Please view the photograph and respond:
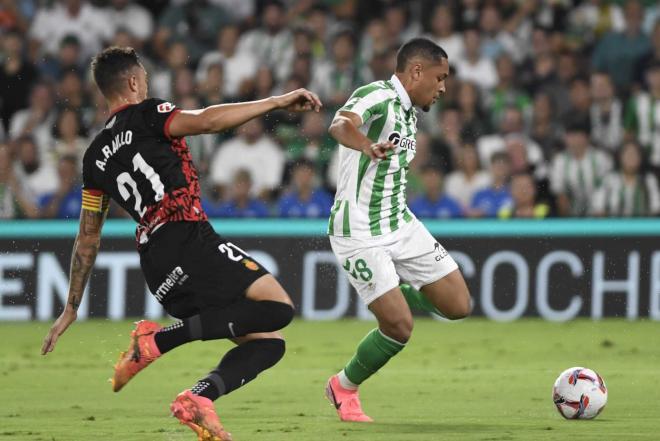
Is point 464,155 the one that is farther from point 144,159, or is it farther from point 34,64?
point 144,159

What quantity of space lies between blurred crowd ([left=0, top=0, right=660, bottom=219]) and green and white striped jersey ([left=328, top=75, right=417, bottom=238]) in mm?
5895

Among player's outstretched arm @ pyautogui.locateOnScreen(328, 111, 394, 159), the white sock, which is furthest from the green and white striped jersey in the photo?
the white sock

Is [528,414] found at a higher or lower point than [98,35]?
lower

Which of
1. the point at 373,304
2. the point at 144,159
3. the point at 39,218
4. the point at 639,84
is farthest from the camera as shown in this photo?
the point at 639,84

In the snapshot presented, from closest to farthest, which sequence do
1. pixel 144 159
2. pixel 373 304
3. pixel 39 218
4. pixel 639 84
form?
pixel 144 159 → pixel 373 304 → pixel 39 218 → pixel 639 84

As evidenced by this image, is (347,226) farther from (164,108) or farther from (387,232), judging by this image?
(164,108)

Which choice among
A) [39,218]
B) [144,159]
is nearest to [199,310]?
[144,159]

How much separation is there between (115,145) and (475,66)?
9.49 m

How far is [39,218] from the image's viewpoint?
13.6 meters

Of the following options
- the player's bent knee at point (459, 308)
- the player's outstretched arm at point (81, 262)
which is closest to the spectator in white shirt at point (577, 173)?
the player's bent knee at point (459, 308)

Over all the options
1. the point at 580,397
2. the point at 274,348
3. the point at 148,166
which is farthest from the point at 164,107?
the point at 580,397

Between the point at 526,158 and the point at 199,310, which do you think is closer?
the point at 199,310

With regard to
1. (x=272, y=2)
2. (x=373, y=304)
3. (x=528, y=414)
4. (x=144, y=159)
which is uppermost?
(x=272, y=2)

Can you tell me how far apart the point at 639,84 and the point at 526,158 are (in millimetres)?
2116
